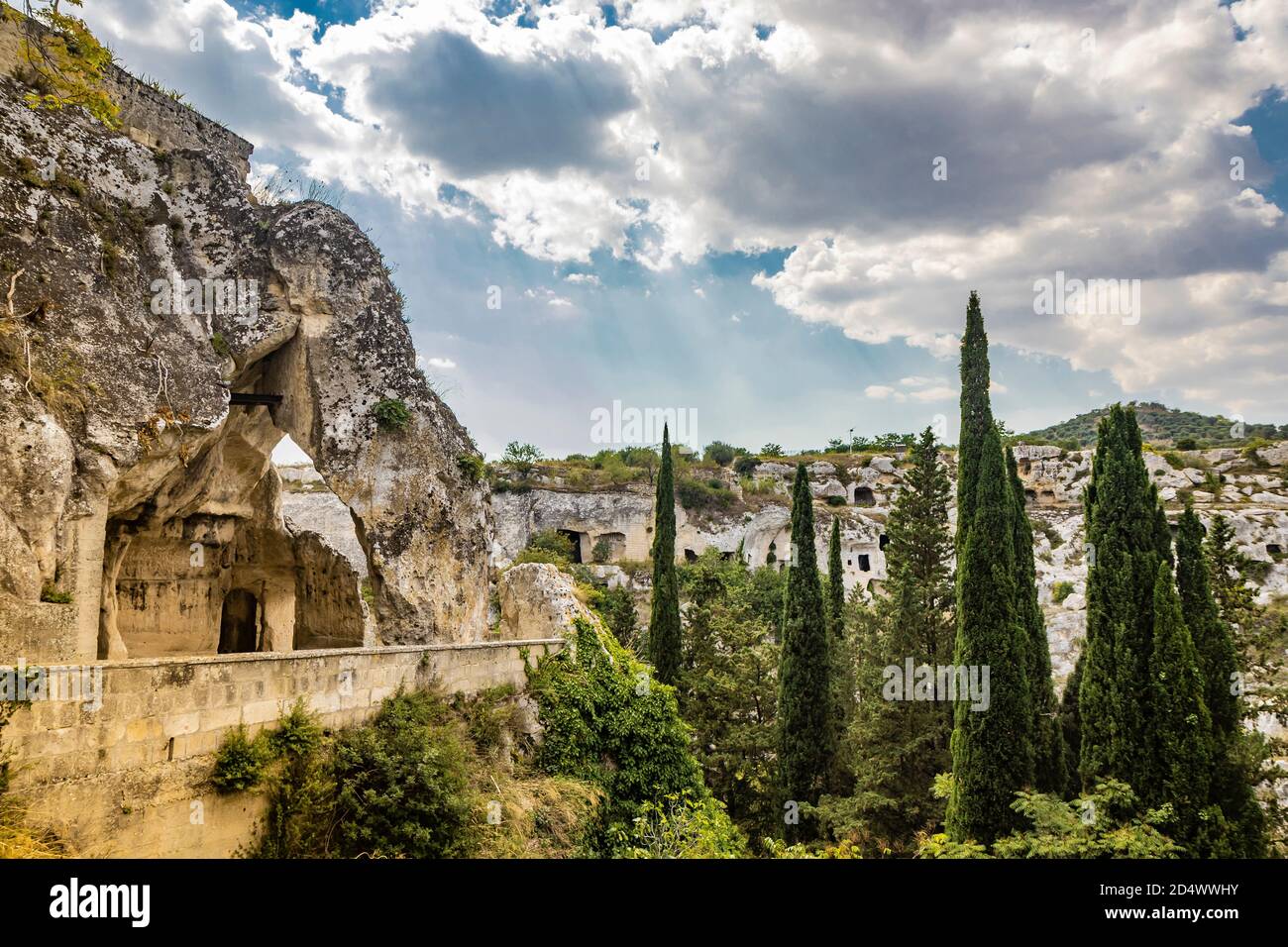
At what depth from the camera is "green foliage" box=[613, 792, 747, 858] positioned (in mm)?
10367

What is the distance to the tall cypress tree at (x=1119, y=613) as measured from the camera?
14961mm

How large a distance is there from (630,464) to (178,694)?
45.9 m

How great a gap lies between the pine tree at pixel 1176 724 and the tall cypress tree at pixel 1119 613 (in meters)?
0.24

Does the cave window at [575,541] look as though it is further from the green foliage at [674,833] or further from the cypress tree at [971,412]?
the green foliage at [674,833]

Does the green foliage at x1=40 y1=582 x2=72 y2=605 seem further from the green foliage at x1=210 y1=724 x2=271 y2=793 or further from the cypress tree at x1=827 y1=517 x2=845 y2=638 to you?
the cypress tree at x1=827 y1=517 x2=845 y2=638

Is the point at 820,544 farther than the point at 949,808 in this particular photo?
Yes

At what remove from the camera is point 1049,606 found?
125 feet

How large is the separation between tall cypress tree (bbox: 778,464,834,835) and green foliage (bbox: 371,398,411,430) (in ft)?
40.2

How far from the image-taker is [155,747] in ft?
21.8

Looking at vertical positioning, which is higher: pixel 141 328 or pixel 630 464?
pixel 630 464
